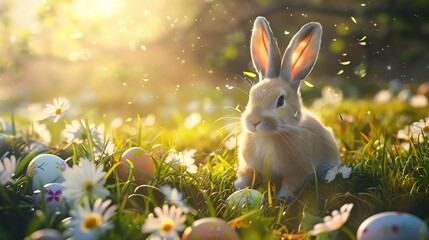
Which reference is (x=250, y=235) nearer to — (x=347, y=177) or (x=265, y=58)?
(x=347, y=177)

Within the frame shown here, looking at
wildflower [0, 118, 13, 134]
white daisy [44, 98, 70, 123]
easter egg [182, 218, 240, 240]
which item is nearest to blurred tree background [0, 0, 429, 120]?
wildflower [0, 118, 13, 134]

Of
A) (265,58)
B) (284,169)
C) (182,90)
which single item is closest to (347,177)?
(284,169)

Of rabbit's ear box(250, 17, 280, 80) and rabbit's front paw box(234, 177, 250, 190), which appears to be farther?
rabbit's ear box(250, 17, 280, 80)

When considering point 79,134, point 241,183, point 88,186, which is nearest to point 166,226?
point 88,186

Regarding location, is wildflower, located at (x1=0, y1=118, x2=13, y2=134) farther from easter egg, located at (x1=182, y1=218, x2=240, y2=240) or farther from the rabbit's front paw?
easter egg, located at (x1=182, y1=218, x2=240, y2=240)

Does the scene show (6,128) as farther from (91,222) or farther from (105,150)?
(91,222)

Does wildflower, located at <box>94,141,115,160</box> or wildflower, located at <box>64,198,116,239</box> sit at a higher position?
wildflower, located at <box>64,198,116,239</box>
